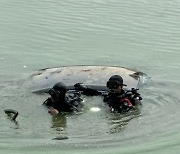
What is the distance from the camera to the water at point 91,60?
7391mm

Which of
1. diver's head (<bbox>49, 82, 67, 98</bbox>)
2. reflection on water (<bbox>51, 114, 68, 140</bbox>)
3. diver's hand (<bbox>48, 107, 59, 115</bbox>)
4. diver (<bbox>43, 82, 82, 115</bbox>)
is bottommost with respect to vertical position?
reflection on water (<bbox>51, 114, 68, 140</bbox>)

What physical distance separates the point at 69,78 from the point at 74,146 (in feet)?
8.83

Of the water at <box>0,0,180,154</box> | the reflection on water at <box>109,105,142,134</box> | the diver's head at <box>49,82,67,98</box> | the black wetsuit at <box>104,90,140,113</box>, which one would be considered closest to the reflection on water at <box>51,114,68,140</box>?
the water at <box>0,0,180,154</box>

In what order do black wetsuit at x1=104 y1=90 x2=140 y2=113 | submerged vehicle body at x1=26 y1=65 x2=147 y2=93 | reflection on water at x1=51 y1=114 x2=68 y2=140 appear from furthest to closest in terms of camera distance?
submerged vehicle body at x1=26 y1=65 x2=147 y2=93, black wetsuit at x1=104 y1=90 x2=140 y2=113, reflection on water at x1=51 y1=114 x2=68 y2=140

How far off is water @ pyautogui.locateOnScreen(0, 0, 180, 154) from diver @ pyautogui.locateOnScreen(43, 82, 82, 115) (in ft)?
0.51

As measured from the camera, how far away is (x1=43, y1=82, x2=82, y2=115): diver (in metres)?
8.11

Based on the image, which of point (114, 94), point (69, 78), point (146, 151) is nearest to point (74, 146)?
point (146, 151)

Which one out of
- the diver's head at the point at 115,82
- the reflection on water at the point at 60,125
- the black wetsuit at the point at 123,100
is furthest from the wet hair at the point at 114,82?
the reflection on water at the point at 60,125

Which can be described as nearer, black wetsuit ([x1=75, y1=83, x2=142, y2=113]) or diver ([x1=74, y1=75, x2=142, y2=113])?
diver ([x1=74, y1=75, x2=142, y2=113])

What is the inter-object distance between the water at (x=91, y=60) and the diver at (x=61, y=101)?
0.16 metres

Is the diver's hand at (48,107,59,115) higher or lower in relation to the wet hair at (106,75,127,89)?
lower

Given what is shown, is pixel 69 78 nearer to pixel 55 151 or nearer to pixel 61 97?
pixel 61 97

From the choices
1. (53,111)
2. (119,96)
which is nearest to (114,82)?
(119,96)

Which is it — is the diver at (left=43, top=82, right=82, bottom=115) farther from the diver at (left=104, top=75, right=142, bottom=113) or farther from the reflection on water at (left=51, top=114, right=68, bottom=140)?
the diver at (left=104, top=75, right=142, bottom=113)
